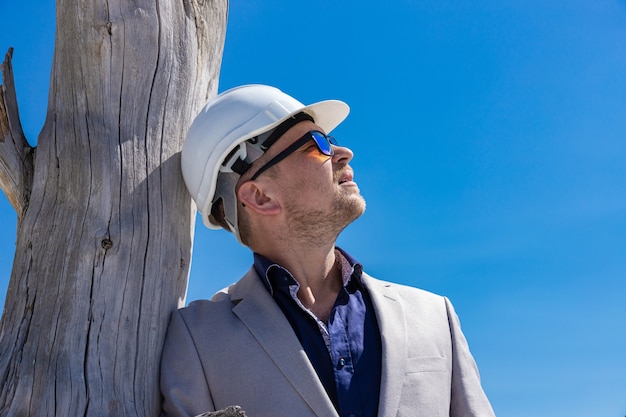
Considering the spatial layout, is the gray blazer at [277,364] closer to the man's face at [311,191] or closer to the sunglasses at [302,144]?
the man's face at [311,191]

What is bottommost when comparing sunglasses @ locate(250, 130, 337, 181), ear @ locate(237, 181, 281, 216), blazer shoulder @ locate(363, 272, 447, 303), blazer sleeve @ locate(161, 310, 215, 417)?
blazer sleeve @ locate(161, 310, 215, 417)

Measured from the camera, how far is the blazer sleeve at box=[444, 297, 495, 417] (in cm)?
383

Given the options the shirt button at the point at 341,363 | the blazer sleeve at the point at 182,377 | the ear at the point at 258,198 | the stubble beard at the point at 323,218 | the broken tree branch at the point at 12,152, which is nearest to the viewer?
the blazer sleeve at the point at 182,377

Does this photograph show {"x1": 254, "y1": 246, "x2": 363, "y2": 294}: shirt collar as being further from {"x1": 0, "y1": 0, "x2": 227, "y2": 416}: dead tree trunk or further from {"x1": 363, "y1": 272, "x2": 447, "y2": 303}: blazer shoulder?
{"x1": 0, "y1": 0, "x2": 227, "y2": 416}: dead tree trunk

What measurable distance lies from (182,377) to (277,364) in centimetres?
48

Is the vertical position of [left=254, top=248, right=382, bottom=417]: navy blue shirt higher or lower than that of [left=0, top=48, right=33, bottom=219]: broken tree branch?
lower

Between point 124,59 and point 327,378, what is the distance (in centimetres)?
198

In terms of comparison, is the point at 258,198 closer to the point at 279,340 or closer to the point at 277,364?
the point at 279,340

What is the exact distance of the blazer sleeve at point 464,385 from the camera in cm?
383

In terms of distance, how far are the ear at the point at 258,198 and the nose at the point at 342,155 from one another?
1.43ft

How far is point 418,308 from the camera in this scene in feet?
13.4

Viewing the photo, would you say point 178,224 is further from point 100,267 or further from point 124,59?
point 124,59

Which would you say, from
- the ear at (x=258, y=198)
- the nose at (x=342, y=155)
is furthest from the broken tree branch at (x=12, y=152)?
the nose at (x=342, y=155)

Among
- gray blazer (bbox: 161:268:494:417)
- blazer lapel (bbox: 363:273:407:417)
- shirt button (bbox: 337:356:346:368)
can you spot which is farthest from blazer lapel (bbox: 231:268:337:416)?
blazer lapel (bbox: 363:273:407:417)
